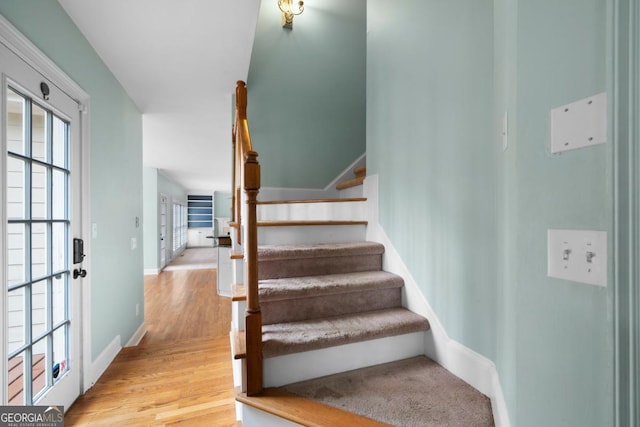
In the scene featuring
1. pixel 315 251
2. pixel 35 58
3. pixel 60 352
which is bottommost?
pixel 60 352

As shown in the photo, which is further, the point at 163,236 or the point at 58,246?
the point at 163,236

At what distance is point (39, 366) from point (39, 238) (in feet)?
2.21

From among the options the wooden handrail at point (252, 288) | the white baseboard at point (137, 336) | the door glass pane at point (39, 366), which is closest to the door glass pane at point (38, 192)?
the door glass pane at point (39, 366)

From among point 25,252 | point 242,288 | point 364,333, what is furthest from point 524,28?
point 25,252

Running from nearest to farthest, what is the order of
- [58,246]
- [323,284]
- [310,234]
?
[323,284]
[58,246]
[310,234]

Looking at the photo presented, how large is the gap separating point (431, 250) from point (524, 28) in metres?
0.99

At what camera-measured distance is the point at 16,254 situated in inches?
50.2

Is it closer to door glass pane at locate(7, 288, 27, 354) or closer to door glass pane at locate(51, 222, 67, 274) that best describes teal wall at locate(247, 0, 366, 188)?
door glass pane at locate(51, 222, 67, 274)

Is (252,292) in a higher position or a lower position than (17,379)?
higher

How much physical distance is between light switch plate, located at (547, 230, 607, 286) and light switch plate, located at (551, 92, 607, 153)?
0.19m

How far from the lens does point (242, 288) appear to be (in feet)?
5.05

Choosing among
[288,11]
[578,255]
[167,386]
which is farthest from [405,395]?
[288,11]

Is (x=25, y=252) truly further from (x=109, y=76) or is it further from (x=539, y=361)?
(x=539, y=361)

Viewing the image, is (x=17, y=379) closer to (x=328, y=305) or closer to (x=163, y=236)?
(x=328, y=305)
